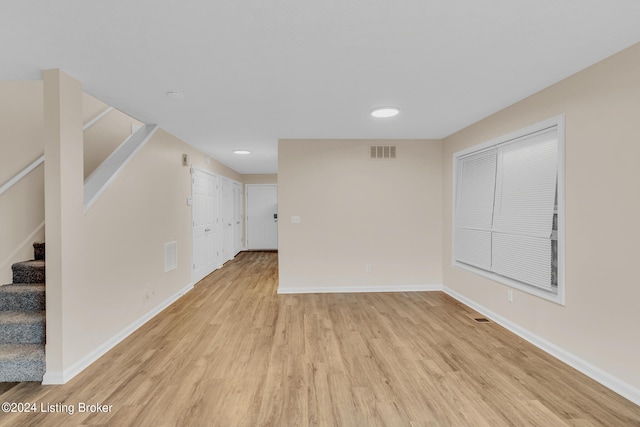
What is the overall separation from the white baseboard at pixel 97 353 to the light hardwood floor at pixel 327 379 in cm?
Result: 6

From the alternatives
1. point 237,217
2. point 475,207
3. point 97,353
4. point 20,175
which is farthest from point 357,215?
point 237,217

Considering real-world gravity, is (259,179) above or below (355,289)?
above

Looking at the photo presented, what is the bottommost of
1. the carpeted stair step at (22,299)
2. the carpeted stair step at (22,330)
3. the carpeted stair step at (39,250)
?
the carpeted stair step at (22,330)

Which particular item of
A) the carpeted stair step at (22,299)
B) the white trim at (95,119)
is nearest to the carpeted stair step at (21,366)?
the carpeted stair step at (22,299)

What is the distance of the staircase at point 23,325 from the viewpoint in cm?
222

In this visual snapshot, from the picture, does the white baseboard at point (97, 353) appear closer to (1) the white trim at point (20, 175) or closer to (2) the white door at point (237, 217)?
(1) the white trim at point (20, 175)

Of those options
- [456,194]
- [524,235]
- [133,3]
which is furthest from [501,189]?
[133,3]

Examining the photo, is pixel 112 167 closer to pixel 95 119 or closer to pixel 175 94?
pixel 175 94

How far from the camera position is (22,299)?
2.63 m

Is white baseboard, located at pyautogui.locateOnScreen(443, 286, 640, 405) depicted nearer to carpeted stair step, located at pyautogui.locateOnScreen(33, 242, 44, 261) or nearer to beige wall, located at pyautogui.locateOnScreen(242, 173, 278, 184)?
carpeted stair step, located at pyautogui.locateOnScreen(33, 242, 44, 261)

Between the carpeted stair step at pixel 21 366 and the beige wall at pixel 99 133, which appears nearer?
the carpeted stair step at pixel 21 366

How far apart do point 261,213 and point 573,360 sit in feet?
25.5

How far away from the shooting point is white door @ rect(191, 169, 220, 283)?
512cm

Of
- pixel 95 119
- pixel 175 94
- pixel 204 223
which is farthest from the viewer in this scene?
pixel 204 223
